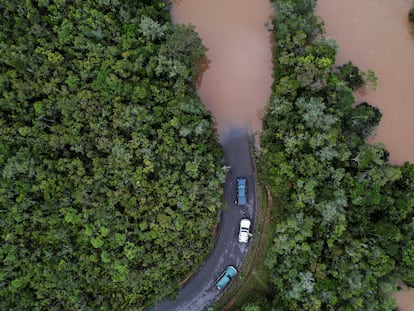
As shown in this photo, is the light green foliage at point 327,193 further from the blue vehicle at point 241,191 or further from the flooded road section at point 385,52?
the flooded road section at point 385,52

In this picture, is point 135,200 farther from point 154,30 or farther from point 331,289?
point 331,289

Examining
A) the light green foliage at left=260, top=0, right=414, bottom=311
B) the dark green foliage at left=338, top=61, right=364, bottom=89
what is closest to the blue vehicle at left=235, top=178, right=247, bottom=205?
the light green foliage at left=260, top=0, right=414, bottom=311

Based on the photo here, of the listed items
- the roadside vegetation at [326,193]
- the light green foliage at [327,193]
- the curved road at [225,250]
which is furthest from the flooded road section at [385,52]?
the curved road at [225,250]

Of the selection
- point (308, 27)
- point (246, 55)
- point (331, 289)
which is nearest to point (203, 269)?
→ point (331, 289)

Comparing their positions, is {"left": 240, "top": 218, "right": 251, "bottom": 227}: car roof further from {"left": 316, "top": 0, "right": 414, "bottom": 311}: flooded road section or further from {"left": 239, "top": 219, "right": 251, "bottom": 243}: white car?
{"left": 316, "top": 0, "right": 414, "bottom": 311}: flooded road section

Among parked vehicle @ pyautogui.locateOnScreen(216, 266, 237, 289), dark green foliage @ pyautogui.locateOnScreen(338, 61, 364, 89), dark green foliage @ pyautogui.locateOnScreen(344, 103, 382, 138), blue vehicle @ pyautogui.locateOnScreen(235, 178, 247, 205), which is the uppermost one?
dark green foliage @ pyautogui.locateOnScreen(338, 61, 364, 89)

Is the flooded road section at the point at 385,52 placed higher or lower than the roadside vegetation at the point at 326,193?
higher
